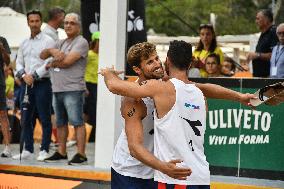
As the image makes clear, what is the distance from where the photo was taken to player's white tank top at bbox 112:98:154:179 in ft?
17.3

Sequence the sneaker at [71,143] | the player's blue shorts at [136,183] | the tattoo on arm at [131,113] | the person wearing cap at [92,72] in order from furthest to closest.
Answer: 1. the sneaker at [71,143]
2. the person wearing cap at [92,72]
3. the player's blue shorts at [136,183]
4. the tattoo on arm at [131,113]

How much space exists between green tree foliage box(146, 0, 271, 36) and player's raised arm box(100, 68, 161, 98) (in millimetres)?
23321

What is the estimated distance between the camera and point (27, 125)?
9719 mm

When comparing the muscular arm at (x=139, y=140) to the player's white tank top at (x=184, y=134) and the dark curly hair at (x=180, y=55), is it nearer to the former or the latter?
the player's white tank top at (x=184, y=134)

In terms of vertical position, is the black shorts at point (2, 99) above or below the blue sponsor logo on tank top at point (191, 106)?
below

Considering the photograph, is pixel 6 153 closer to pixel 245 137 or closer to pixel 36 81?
pixel 36 81

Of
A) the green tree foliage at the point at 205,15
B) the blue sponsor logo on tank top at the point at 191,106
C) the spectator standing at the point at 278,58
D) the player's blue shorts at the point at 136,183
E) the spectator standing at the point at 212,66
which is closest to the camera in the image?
the blue sponsor logo on tank top at the point at 191,106

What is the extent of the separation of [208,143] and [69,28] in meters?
2.28

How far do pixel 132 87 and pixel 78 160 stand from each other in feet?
13.7

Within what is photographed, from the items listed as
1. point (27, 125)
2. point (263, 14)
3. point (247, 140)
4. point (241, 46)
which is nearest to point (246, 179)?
point (247, 140)

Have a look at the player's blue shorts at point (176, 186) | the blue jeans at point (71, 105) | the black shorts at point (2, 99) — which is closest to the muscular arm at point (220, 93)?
the player's blue shorts at point (176, 186)

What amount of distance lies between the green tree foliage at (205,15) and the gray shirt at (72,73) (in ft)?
63.6

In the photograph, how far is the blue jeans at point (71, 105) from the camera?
895 centimetres

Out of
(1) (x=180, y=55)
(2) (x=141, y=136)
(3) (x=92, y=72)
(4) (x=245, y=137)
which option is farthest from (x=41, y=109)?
(1) (x=180, y=55)
